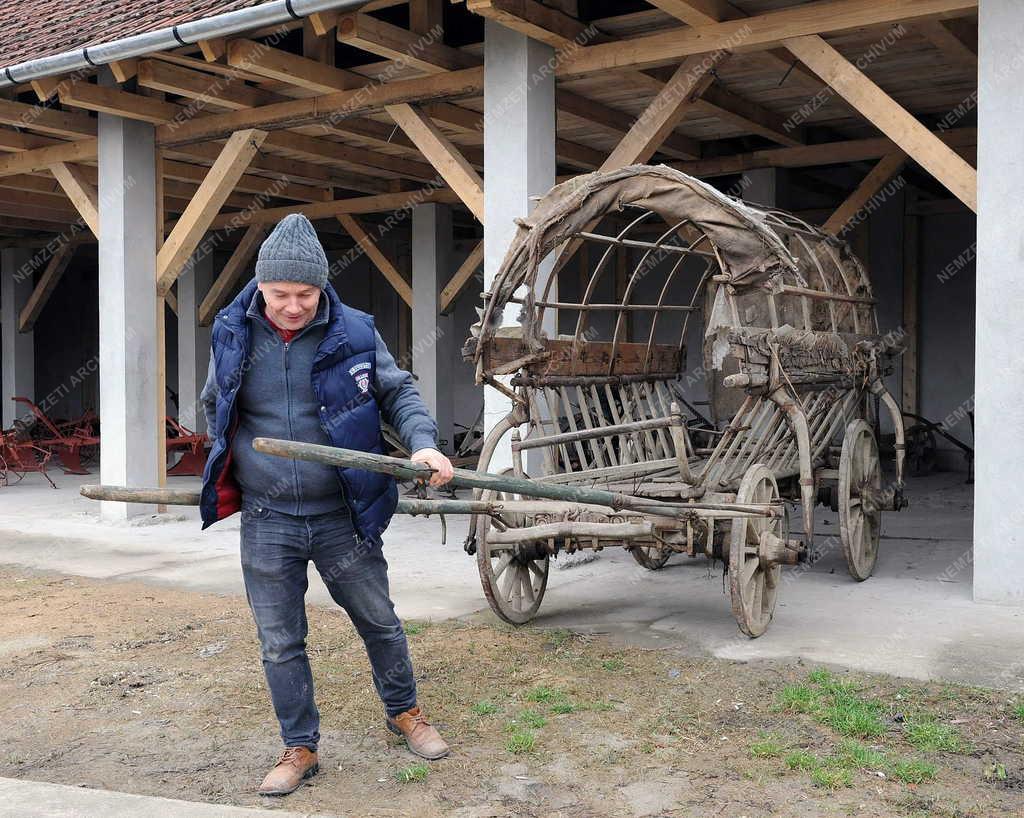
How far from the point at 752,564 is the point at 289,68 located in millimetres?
4869

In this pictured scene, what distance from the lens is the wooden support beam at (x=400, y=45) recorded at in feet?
22.0

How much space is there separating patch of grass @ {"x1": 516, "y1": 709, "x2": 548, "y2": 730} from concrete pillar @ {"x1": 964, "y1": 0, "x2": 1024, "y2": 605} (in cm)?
295

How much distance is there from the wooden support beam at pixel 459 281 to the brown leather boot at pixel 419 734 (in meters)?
7.91

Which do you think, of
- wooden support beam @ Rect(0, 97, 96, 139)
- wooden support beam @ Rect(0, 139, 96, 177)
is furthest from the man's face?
wooden support beam @ Rect(0, 139, 96, 177)

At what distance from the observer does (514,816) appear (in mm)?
3158

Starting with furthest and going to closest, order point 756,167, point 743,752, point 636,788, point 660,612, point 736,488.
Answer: point 756,167 < point 660,612 < point 736,488 < point 743,752 < point 636,788

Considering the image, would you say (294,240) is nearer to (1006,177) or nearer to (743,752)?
(743,752)

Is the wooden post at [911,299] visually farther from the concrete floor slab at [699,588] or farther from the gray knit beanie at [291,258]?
the gray knit beanie at [291,258]

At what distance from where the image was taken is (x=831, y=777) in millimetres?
3355

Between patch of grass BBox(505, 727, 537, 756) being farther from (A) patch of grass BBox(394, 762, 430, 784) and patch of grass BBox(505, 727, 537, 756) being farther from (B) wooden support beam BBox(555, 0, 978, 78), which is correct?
(B) wooden support beam BBox(555, 0, 978, 78)

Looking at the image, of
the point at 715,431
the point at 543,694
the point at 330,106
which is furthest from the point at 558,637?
the point at 330,106

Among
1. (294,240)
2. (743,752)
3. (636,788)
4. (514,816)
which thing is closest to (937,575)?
(743,752)

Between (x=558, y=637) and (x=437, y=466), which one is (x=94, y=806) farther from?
(x=558, y=637)

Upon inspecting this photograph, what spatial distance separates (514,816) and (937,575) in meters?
4.24
